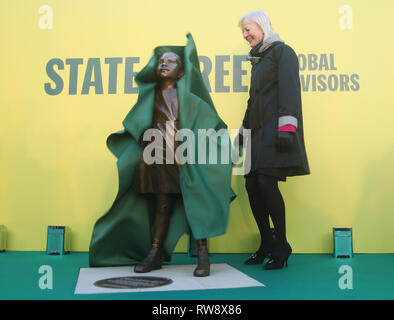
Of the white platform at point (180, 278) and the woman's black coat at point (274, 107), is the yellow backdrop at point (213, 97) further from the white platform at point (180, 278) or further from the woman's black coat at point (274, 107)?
the white platform at point (180, 278)

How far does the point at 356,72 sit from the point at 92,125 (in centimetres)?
236

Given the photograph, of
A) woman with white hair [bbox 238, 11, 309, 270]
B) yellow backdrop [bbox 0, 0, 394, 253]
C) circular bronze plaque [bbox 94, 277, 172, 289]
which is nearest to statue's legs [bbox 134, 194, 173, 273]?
circular bronze plaque [bbox 94, 277, 172, 289]

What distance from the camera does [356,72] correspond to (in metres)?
3.50

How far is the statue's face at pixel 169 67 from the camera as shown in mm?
2729

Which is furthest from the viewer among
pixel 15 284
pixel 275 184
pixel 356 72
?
pixel 356 72

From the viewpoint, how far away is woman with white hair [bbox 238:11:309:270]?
268cm

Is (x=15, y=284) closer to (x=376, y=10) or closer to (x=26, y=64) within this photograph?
(x=26, y=64)

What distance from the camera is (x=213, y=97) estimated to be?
3547 millimetres

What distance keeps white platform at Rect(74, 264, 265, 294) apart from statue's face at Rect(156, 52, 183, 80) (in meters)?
1.30

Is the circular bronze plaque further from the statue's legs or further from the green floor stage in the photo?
the statue's legs

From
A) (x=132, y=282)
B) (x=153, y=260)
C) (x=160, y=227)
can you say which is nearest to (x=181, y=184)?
(x=160, y=227)

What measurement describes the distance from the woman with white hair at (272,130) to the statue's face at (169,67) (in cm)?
57

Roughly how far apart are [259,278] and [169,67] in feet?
4.86

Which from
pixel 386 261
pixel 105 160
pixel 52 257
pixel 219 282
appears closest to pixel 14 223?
pixel 52 257
